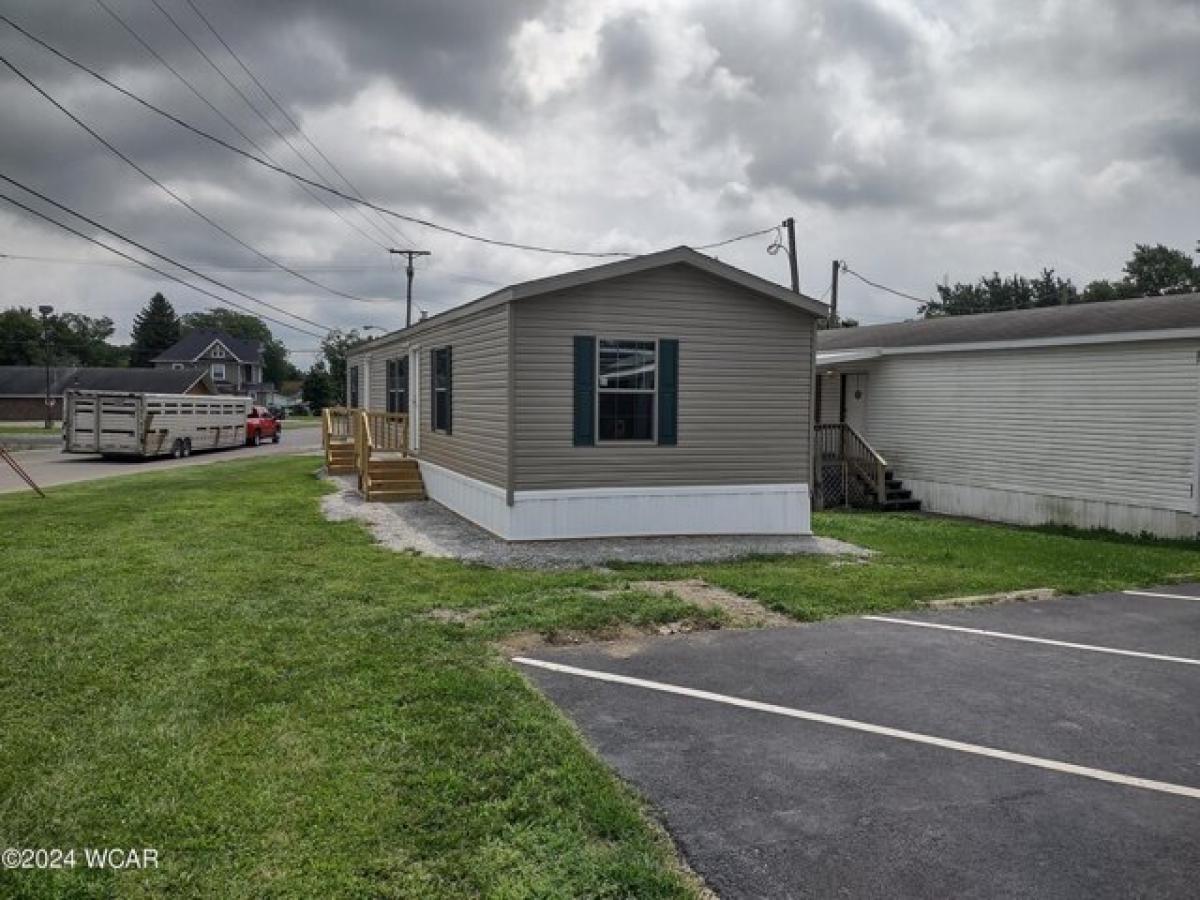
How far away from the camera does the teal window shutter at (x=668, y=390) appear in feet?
37.4

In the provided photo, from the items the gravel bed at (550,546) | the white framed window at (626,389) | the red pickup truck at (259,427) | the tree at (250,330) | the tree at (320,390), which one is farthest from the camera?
the tree at (250,330)

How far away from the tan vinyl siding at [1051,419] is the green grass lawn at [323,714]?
13.3 feet

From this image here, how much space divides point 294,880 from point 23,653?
12.3 feet

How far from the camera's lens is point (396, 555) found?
381 inches

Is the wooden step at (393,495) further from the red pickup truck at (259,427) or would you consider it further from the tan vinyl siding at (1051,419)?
the red pickup truck at (259,427)

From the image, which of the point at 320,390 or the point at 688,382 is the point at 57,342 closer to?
the point at 320,390

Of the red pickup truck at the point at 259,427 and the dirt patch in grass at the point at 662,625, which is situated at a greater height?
the red pickup truck at the point at 259,427

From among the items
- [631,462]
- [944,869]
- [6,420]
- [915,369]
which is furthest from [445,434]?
[6,420]

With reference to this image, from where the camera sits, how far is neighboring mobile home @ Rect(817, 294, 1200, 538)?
1301cm

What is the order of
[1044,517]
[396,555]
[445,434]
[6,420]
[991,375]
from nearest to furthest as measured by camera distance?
[396,555]
[445,434]
[1044,517]
[991,375]
[6,420]

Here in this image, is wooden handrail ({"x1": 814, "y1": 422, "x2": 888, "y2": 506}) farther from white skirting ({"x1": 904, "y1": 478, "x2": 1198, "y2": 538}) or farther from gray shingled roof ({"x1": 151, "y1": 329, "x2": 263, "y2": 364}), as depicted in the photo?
gray shingled roof ({"x1": 151, "y1": 329, "x2": 263, "y2": 364})

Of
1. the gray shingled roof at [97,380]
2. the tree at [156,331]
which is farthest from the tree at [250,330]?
the gray shingled roof at [97,380]

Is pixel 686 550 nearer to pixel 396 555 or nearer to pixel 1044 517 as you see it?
pixel 396 555

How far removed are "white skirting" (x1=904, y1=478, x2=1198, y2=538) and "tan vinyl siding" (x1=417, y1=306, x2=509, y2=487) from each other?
10106mm
